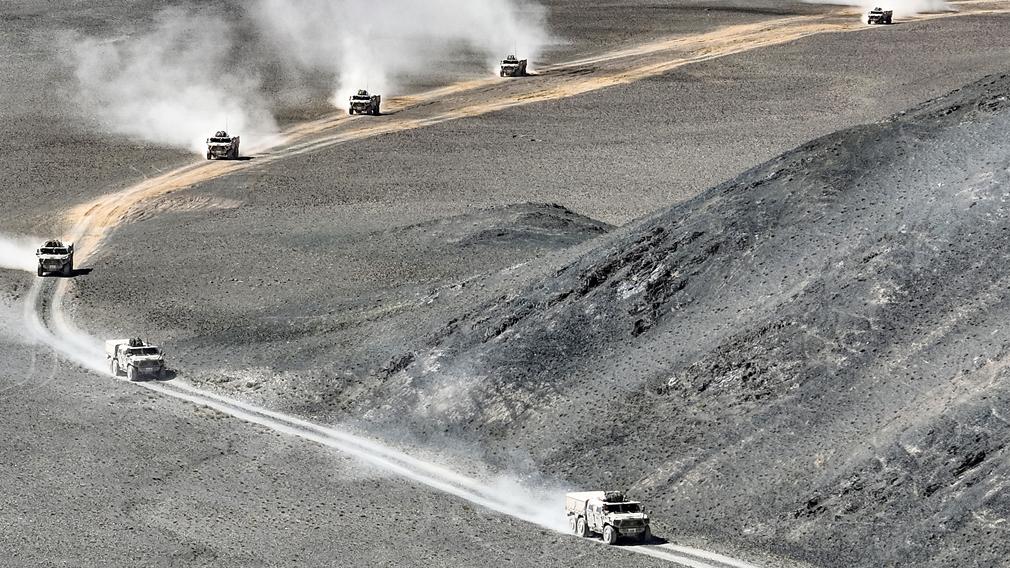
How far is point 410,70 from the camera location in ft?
414

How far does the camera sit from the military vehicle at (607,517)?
144 feet

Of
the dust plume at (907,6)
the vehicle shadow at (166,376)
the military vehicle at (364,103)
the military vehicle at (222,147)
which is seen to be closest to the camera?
the vehicle shadow at (166,376)

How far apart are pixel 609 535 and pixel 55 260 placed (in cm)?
3902

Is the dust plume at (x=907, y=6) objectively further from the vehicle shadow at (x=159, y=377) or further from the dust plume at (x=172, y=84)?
the vehicle shadow at (x=159, y=377)

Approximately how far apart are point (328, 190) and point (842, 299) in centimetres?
4623

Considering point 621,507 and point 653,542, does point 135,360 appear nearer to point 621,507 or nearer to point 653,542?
point 621,507

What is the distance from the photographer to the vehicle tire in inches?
1732

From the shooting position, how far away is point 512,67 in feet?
398

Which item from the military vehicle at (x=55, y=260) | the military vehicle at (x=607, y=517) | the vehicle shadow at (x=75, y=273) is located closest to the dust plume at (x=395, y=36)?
the vehicle shadow at (x=75, y=273)

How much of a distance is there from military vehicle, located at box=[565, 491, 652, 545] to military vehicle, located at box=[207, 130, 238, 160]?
192 feet

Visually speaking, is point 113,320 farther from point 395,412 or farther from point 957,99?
point 957,99

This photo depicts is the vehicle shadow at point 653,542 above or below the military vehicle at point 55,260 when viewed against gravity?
below

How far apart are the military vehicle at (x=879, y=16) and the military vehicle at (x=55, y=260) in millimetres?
78547

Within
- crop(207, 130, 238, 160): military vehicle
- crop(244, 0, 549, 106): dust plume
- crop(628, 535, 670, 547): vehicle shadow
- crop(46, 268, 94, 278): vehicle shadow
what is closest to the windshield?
crop(628, 535, 670, 547): vehicle shadow
